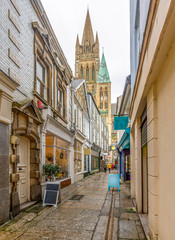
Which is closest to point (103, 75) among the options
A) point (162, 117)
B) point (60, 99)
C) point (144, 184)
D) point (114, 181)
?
point (60, 99)

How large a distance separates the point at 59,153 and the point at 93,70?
82737 millimetres

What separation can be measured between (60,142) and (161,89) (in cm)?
966

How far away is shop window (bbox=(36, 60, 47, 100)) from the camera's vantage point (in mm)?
9995

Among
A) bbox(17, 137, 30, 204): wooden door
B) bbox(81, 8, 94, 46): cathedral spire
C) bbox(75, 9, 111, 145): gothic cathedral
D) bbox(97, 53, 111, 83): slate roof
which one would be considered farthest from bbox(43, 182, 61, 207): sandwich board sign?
bbox(81, 8, 94, 46): cathedral spire

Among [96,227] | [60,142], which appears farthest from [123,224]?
[60,142]

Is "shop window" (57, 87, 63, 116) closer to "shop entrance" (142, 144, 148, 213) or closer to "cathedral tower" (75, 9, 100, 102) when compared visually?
"shop entrance" (142, 144, 148, 213)

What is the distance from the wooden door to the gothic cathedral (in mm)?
70846

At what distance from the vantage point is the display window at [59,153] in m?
11.1

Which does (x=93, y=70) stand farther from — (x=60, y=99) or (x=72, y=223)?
(x=72, y=223)

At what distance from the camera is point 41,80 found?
1036 cm

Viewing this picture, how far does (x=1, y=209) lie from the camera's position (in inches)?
228

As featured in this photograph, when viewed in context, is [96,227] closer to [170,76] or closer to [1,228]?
[1,228]

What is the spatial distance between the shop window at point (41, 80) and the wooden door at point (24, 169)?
258 centimetres

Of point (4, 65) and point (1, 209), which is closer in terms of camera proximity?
point (1, 209)
